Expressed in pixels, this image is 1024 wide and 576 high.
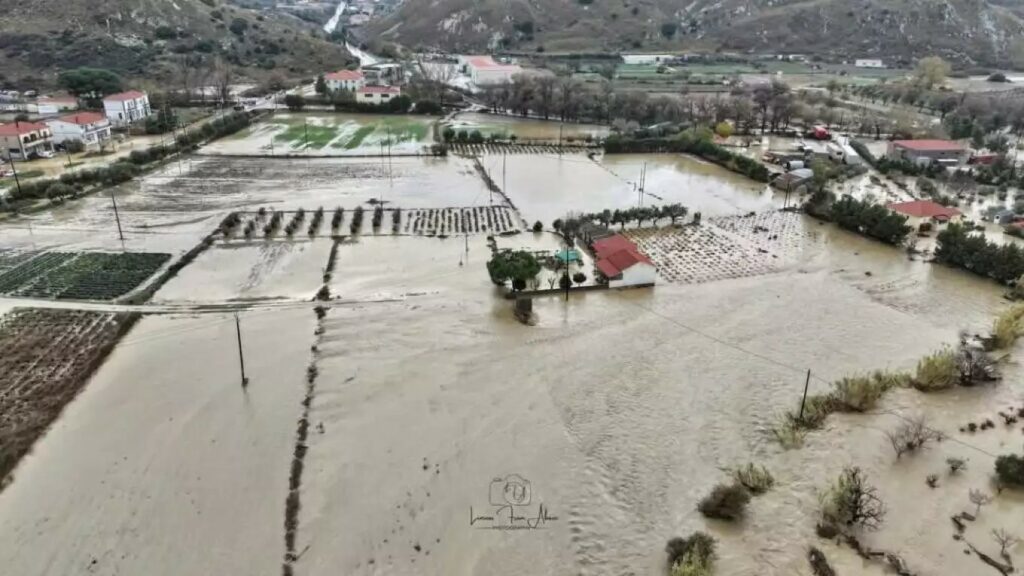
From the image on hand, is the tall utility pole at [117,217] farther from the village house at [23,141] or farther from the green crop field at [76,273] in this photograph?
the village house at [23,141]

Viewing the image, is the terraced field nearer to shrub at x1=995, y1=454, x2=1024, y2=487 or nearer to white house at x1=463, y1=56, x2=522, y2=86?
shrub at x1=995, y1=454, x2=1024, y2=487

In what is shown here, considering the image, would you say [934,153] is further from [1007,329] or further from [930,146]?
[1007,329]

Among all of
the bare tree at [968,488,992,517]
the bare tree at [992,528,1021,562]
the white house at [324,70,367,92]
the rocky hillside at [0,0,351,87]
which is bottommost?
the bare tree at [992,528,1021,562]

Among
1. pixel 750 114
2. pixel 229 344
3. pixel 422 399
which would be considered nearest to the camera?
pixel 422 399

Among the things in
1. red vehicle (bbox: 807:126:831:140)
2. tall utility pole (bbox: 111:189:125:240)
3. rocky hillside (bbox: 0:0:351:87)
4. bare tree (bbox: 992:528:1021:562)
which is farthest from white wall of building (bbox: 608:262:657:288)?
rocky hillside (bbox: 0:0:351:87)

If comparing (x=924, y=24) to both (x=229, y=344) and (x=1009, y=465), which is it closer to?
(x=1009, y=465)

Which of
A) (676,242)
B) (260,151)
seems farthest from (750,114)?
(260,151)
